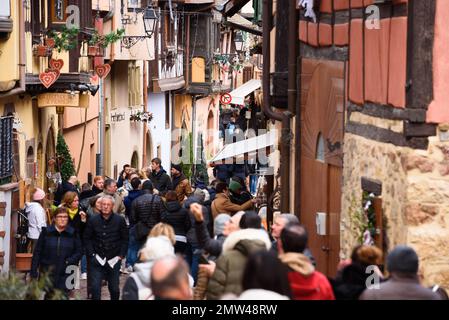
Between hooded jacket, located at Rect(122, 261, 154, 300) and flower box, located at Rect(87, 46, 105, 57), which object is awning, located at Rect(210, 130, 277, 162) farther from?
hooded jacket, located at Rect(122, 261, 154, 300)

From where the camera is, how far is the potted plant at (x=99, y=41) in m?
33.0

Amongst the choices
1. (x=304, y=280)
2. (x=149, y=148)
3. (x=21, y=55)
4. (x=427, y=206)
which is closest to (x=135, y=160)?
(x=149, y=148)

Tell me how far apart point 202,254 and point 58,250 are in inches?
151

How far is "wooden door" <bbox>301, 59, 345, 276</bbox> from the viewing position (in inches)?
709

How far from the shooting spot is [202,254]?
14609mm

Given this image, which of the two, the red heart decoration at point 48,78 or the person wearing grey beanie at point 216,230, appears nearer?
the person wearing grey beanie at point 216,230

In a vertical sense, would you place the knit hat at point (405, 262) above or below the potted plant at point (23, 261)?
above

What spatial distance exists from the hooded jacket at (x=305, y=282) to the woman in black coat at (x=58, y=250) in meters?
7.54

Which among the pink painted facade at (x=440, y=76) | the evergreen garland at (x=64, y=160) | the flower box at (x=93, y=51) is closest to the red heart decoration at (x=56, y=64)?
the evergreen garland at (x=64, y=160)

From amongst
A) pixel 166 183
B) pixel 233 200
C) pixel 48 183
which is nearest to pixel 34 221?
pixel 233 200

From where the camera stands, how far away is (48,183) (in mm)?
32469

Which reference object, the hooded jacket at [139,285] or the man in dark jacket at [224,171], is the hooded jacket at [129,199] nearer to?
the man in dark jacket at [224,171]

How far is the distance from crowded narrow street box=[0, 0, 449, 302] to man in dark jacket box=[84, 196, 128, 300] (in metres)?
0.02

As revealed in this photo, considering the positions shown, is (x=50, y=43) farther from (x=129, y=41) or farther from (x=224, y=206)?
(x=129, y=41)
